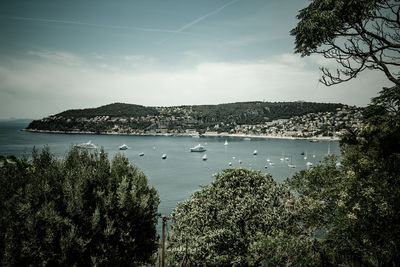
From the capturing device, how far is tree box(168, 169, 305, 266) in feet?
38.9

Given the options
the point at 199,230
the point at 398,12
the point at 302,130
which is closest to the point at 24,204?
the point at 199,230

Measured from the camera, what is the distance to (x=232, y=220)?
42.1 ft

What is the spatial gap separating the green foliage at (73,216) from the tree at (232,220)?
11.0 ft

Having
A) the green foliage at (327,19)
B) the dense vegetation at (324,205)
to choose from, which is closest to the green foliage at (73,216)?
the dense vegetation at (324,205)

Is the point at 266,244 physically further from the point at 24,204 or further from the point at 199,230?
the point at 24,204

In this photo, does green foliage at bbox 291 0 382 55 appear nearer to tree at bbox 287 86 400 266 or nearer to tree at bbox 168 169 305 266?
tree at bbox 287 86 400 266

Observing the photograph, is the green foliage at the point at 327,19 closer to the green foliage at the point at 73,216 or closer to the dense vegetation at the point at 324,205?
the dense vegetation at the point at 324,205

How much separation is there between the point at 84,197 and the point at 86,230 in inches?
41.9

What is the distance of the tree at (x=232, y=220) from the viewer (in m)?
11.9

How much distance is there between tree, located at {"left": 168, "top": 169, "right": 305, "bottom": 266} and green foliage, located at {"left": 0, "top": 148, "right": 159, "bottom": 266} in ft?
11.0

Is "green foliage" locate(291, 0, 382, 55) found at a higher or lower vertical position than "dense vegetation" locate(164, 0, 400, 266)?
higher

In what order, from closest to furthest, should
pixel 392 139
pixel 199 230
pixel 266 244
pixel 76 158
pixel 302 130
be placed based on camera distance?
pixel 76 158, pixel 266 244, pixel 392 139, pixel 199 230, pixel 302 130

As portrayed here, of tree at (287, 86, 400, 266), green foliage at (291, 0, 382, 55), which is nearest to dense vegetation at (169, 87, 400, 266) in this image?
tree at (287, 86, 400, 266)

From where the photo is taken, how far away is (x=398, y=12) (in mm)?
6914
